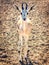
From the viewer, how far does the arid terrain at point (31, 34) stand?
187 centimetres

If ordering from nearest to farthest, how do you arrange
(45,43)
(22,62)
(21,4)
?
(22,62) < (45,43) < (21,4)

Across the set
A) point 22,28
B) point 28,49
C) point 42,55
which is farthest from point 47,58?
point 22,28

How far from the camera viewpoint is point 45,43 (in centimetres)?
195

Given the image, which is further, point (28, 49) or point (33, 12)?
point (33, 12)

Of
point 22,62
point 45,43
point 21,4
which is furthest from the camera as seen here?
point 21,4

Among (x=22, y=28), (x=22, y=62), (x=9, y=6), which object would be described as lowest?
(x=22, y=62)

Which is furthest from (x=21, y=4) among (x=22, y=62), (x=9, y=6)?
(x=22, y=62)

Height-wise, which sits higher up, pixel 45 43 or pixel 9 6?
pixel 9 6

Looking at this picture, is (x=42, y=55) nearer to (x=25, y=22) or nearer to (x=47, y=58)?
(x=47, y=58)

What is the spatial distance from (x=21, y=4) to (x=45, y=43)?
44 centimetres

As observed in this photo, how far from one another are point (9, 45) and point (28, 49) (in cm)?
16

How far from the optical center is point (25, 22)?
1957 millimetres

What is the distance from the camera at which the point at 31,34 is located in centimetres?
204

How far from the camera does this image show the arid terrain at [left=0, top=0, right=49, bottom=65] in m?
1.87
